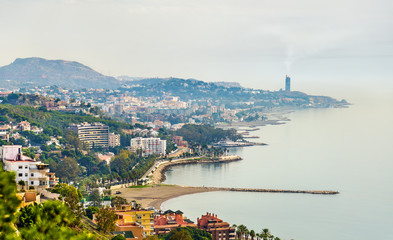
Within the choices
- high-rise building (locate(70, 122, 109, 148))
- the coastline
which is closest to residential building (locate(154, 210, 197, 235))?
the coastline

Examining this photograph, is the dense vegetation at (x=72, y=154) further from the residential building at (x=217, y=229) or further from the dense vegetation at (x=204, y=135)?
the residential building at (x=217, y=229)

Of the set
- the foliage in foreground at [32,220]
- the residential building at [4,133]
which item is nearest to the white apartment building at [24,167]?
the foliage in foreground at [32,220]

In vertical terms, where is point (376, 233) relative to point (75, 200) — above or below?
below

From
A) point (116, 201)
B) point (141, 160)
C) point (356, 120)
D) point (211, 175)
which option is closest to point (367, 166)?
point (211, 175)

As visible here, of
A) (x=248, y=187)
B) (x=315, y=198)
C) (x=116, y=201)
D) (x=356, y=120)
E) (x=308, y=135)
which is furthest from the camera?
(x=356, y=120)

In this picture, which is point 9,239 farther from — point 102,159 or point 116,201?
point 102,159

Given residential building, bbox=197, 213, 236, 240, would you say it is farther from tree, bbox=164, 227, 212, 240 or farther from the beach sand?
the beach sand
